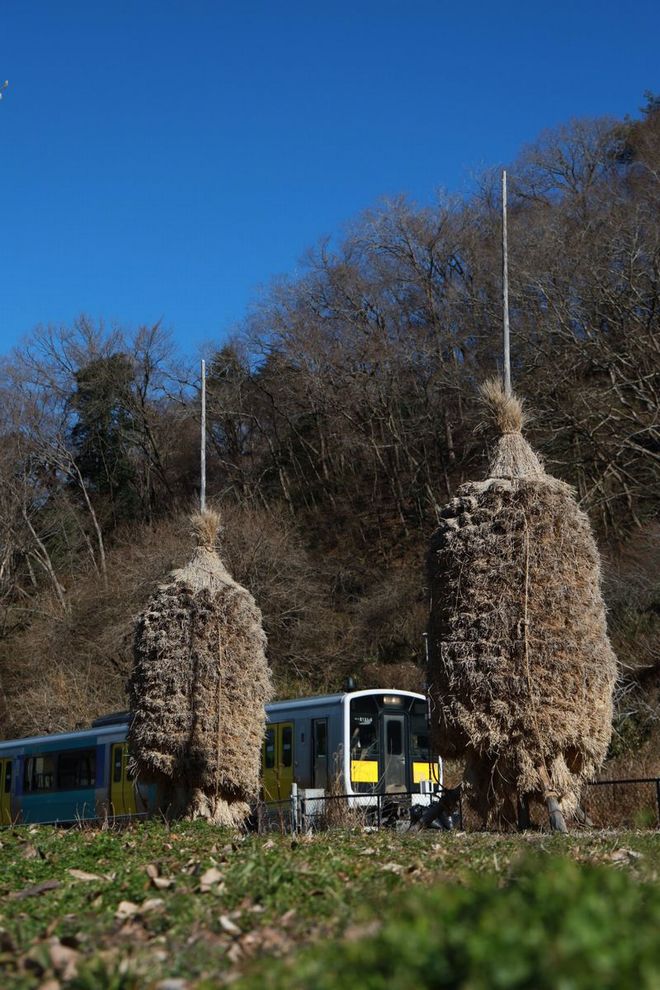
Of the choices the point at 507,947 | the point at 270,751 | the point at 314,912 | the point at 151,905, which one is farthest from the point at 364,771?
the point at 507,947

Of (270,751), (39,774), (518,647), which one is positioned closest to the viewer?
(518,647)

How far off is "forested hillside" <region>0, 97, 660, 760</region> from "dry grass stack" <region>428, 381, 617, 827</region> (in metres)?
13.4

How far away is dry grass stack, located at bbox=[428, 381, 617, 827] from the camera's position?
39.3 ft

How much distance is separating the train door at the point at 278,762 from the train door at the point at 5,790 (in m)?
8.51

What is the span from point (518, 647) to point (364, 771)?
12.4 metres

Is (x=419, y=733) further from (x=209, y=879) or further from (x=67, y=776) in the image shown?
(x=209, y=879)

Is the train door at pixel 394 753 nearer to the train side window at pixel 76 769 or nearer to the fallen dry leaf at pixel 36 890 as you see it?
the train side window at pixel 76 769

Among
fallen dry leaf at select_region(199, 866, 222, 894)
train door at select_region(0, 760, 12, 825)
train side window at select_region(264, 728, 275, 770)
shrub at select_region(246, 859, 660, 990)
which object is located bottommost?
train door at select_region(0, 760, 12, 825)

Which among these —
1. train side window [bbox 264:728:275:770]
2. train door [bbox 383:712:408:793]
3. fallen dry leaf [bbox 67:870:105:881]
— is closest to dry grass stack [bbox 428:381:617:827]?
fallen dry leaf [bbox 67:870:105:881]

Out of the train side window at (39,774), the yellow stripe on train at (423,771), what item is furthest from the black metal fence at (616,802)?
the train side window at (39,774)

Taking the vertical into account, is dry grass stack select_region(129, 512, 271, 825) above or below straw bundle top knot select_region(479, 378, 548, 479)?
below

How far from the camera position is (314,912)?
5477 millimetres

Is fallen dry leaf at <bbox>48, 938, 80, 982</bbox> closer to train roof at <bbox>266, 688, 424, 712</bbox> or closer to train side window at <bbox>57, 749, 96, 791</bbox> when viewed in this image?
train roof at <bbox>266, 688, 424, 712</bbox>

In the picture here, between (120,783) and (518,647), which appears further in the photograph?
(120,783)
